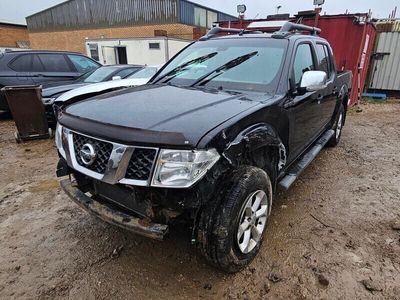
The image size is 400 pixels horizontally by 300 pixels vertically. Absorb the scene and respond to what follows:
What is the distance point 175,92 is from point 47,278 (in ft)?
6.06

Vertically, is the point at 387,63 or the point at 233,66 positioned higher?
the point at 233,66

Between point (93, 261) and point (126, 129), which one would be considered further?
point (93, 261)

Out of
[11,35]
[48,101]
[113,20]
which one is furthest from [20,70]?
[11,35]

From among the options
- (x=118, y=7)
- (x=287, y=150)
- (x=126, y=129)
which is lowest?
(x=287, y=150)

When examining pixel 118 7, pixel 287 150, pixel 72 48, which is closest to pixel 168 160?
pixel 287 150

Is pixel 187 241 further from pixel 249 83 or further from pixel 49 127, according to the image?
pixel 49 127

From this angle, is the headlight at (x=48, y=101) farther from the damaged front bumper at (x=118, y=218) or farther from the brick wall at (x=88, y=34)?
the brick wall at (x=88, y=34)

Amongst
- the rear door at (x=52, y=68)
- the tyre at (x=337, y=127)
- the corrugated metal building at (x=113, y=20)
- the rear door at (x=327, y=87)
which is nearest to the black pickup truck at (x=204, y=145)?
the rear door at (x=327, y=87)

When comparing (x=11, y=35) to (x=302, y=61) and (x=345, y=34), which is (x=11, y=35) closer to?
(x=345, y=34)

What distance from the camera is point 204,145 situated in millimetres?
1771

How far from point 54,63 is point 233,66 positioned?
21.5 ft

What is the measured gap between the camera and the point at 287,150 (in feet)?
9.62

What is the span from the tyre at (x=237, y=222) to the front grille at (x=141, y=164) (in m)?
0.48

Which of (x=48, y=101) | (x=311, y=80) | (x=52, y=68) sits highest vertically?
(x=311, y=80)
